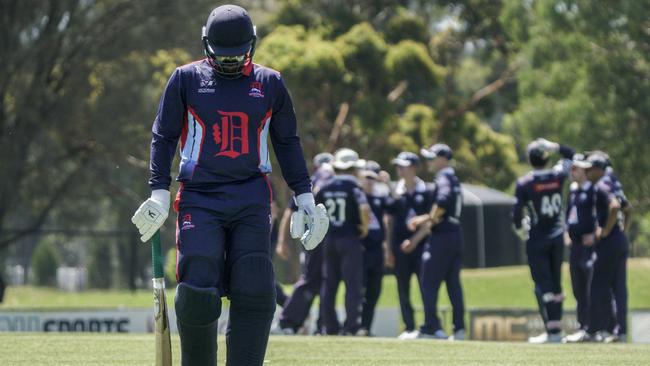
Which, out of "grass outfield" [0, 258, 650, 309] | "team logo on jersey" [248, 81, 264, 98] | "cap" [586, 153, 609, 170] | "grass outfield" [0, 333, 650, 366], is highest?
"team logo on jersey" [248, 81, 264, 98]

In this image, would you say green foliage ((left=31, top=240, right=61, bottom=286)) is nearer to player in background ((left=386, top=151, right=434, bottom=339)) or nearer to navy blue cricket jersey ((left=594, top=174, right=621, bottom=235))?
player in background ((left=386, top=151, right=434, bottom=339))

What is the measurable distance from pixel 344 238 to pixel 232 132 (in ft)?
28.8

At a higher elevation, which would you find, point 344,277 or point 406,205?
point 406,205

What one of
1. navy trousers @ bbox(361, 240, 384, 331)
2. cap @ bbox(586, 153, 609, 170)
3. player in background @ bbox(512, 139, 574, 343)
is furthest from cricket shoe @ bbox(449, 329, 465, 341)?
cap @ bbox(586, 153, 609, 170)

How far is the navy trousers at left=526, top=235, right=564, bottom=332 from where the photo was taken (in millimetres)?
14641

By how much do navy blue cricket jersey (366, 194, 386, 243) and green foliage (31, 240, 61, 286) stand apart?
20404 millimetres

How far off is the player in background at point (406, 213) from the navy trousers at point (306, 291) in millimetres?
1012

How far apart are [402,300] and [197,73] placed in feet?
33.5

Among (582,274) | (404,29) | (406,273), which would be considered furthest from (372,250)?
(404,29)

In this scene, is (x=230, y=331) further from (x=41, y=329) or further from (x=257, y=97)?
(x=41, y=329)

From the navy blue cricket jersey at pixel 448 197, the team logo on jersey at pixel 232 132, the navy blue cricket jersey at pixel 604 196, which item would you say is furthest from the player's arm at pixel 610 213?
the team logo on jersey at pixel 232 132

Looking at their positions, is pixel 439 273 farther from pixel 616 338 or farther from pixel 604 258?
pixel 616 338

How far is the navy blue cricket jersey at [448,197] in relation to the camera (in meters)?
15.3

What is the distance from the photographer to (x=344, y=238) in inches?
622
